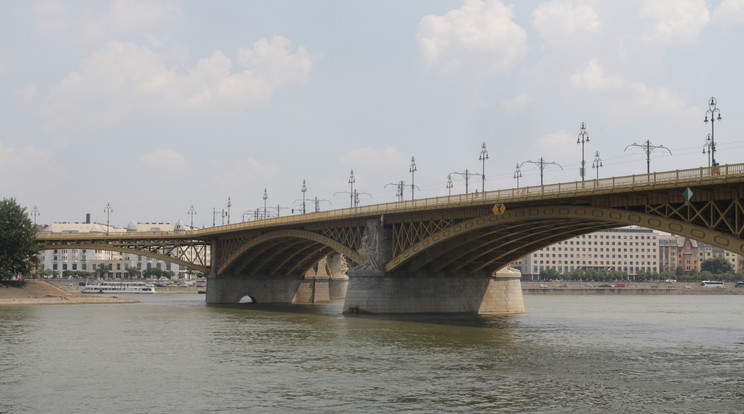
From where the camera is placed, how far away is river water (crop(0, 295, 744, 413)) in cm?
3127

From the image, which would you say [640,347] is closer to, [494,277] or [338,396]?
[338,396]

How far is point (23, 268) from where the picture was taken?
107125 mm

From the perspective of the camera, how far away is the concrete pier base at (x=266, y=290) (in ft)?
367

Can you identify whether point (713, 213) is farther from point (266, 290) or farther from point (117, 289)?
point (117, 289)

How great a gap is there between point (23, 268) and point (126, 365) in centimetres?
7356

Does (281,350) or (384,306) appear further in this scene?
(384,306)

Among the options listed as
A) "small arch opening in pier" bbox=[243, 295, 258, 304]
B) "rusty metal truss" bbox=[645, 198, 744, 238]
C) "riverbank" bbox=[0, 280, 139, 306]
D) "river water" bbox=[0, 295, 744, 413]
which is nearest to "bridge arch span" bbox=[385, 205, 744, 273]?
"rusty metal truss" bbox=[645, 198, 744, 238]

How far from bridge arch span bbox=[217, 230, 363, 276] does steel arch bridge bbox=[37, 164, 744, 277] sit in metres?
0.17

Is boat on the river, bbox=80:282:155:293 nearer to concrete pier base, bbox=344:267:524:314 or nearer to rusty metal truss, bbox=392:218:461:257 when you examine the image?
concrete pier base, bbox=344:267:524:314

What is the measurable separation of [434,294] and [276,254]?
102ft

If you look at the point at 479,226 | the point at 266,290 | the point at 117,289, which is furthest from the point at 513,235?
the point at 117,289

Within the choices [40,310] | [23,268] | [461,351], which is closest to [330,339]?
[461,351]

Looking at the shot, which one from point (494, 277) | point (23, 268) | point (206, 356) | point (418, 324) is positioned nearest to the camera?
point (206, 356)

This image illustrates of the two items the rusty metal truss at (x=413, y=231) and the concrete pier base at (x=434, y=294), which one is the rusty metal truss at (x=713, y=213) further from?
the concrete pier base at (x=434, y=294)
